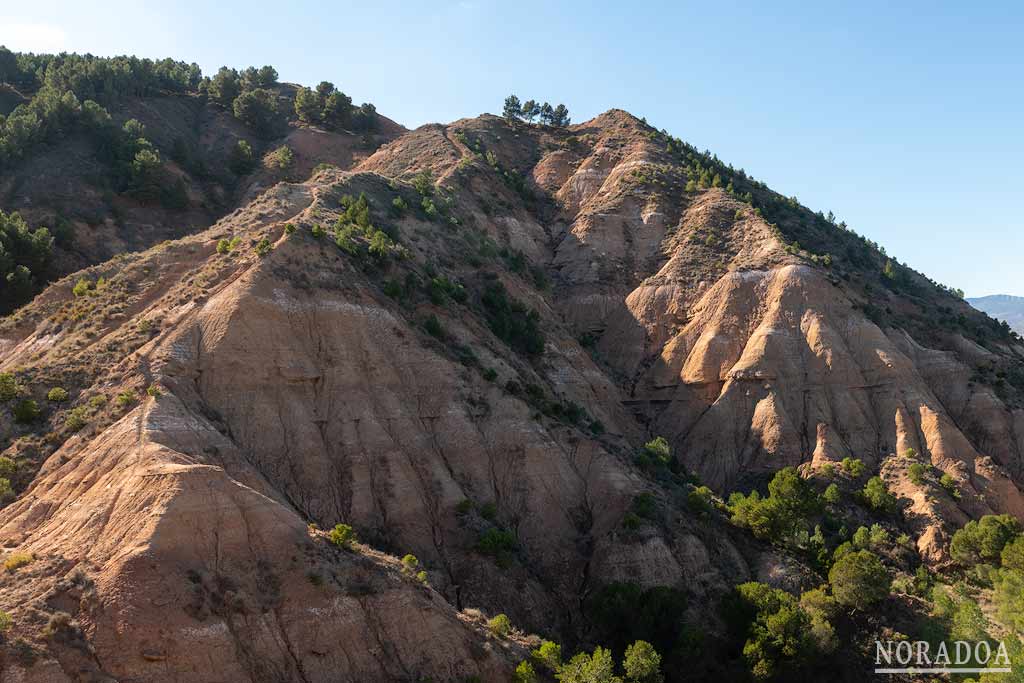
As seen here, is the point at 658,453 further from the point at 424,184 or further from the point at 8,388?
the point at 8,388

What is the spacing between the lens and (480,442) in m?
40.4

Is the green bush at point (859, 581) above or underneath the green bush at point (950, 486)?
underneath

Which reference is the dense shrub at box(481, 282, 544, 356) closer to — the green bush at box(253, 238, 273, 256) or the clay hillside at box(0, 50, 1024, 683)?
the clay hillside at box(0, 50, 1024, 683)

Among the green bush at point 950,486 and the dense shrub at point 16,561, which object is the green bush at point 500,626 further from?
the green bush at point 950,486

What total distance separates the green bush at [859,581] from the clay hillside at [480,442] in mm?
176

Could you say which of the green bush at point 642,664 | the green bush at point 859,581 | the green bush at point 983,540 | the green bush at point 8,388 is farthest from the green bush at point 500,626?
the green bush at point 983,540

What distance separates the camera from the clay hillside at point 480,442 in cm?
2503

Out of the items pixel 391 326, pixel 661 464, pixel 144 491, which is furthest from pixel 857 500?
pixel 144 491

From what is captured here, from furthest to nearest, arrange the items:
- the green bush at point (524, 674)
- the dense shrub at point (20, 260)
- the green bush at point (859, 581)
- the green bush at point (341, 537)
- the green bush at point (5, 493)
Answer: the dense shrub at point (20, 260)
the green bush at point (859, 581)
the green bush at point (5, 493)
the green bush at point (341, 537)
the green bush at point (524, 674)

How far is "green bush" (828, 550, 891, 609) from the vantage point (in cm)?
3762

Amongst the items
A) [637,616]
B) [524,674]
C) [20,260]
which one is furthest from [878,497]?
[20,260]

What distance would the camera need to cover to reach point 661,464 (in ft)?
153

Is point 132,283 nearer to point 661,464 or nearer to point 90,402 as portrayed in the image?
point 90,402

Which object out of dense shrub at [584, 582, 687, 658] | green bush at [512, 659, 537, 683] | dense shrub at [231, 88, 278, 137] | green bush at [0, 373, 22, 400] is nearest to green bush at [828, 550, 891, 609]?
dense shrub at [584, 582, 687, 658]
